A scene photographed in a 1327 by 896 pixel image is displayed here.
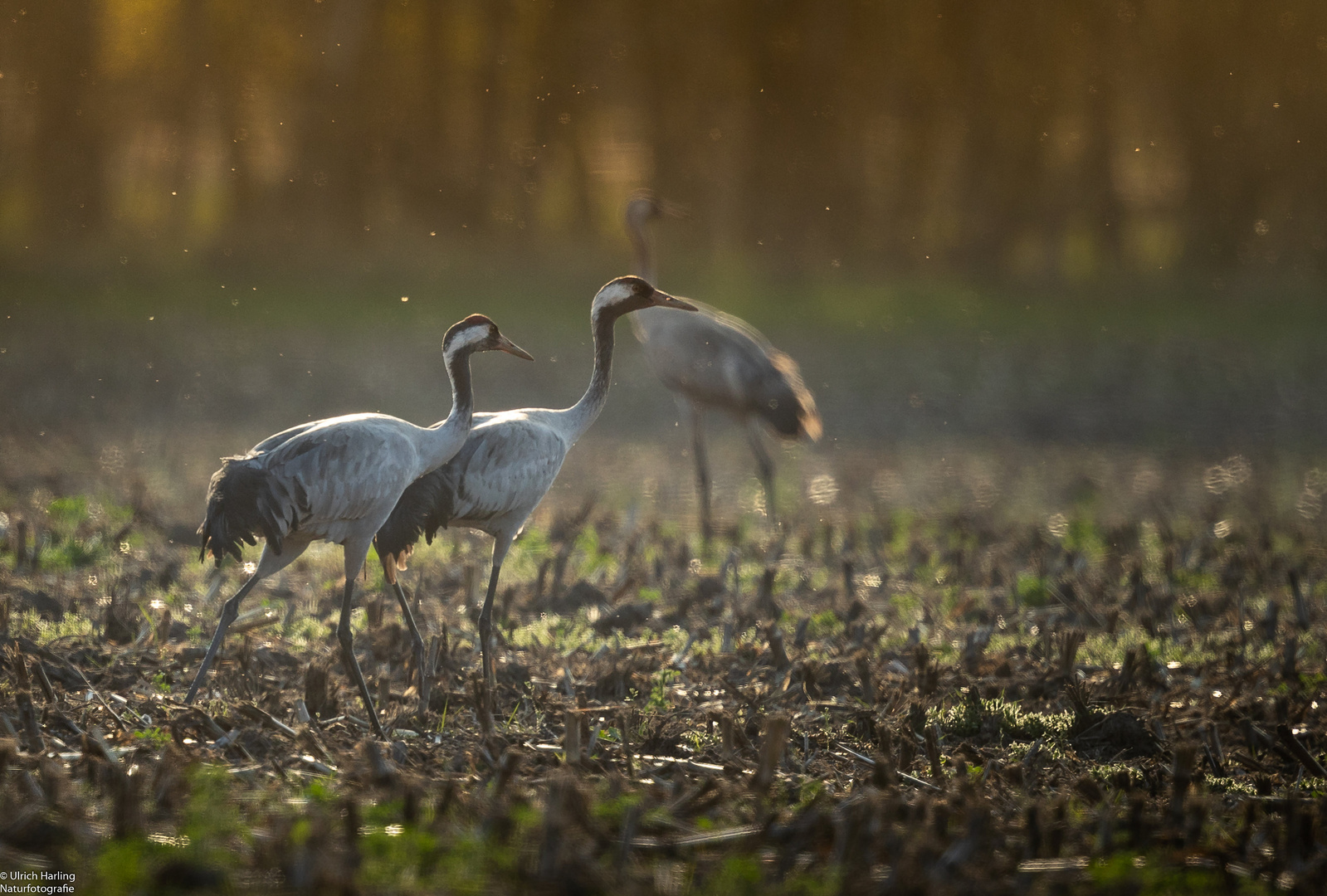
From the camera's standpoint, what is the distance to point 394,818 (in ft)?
11.2

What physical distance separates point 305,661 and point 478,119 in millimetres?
17630

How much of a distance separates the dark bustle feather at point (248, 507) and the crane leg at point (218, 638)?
0.17m

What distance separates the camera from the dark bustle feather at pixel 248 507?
16.2 feet

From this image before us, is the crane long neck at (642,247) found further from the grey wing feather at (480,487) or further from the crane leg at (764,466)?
the grey wing feather at (480,487)

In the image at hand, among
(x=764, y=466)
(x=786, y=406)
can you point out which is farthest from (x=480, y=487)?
(x=786, y=406)

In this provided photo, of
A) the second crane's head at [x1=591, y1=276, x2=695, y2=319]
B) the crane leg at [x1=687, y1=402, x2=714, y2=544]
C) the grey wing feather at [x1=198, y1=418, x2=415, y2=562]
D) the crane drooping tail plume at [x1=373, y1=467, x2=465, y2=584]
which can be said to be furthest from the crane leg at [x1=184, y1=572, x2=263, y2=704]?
the crane leg at [x1=687, y1=402, x2=714, y2=544]

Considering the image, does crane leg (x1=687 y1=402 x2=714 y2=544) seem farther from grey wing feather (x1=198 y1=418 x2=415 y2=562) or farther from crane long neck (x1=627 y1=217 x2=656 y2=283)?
grey wing feather (x1=198 y1=418 x2=415 y2=562)

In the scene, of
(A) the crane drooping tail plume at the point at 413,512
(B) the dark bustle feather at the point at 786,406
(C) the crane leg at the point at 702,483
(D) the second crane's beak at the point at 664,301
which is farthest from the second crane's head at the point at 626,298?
(B) the dark bustle feather at the point at 786,406

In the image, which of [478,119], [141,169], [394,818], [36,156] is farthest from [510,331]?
[394,818]

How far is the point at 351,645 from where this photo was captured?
4.98 meters

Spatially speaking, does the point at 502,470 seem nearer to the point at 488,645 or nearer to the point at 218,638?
the point at 488,645

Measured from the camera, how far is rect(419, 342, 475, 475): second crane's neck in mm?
5395

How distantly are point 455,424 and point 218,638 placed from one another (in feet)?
4.41

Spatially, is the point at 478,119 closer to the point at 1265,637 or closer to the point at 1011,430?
Result: the point at 1011,430
